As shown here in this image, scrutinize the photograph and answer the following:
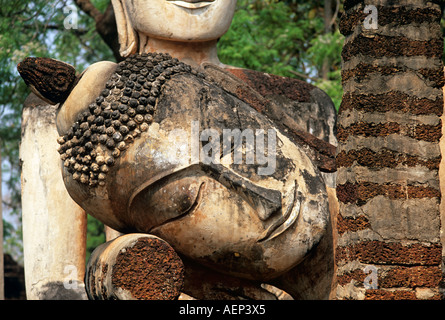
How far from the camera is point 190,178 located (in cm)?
462

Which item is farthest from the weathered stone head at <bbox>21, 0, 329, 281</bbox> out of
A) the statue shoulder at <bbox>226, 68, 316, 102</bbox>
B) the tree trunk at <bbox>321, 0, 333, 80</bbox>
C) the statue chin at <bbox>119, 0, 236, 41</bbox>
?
the tree trunk at <bbox>321, 0, 333, 80</bbox>

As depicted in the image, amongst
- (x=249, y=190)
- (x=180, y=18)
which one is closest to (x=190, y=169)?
(x=249, y=190)

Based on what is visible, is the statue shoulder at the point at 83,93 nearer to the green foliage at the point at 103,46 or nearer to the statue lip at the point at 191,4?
the statue lip at the point at 191,4

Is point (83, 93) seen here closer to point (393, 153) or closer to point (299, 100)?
point (393, 153)

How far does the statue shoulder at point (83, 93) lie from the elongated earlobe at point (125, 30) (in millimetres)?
1045

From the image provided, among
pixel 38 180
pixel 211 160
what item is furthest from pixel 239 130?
pixel 38 180

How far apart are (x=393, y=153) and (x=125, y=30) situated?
2.37m

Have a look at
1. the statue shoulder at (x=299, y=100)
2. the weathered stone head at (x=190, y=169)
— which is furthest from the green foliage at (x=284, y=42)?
the weathered stone head at (x=190, y=169)

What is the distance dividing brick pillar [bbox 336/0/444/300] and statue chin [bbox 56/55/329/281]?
0.43 m

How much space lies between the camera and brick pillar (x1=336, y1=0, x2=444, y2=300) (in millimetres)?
4312

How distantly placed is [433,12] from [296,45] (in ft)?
26.9

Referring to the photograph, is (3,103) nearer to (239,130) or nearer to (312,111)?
(312,111)

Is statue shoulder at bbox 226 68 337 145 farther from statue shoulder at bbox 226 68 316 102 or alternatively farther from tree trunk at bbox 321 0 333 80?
tree trunk at bbox 321 0 333 80

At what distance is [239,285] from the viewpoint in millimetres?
5148
